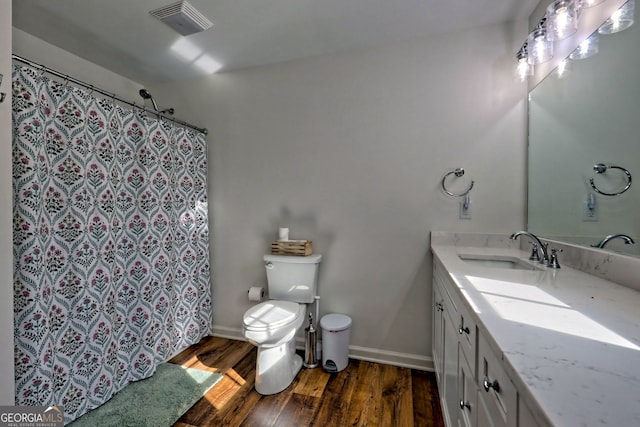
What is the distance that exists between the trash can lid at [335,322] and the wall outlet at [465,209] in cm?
108

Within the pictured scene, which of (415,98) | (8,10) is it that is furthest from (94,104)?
(415,98)

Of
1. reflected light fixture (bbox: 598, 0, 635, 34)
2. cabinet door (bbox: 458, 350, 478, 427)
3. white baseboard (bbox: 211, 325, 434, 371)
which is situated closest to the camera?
cabinet door (bbox: 458, 350, 478, 427)

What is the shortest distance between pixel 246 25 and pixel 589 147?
2.03 m

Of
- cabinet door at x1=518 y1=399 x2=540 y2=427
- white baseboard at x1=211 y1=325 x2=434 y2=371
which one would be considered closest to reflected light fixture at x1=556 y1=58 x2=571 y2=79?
cabinet door at x1=518 y1=399 x2=540 y2=427

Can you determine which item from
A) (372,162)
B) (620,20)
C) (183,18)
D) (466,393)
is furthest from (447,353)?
(183,18)

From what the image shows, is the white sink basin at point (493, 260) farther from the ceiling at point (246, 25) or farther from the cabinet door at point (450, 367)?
the ceiling at point (246, 25)

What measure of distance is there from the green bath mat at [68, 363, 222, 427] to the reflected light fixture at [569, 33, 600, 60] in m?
2.69

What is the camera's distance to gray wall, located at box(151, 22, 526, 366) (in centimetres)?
176

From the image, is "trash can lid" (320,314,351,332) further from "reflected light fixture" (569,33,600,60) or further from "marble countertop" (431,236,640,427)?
"reflected light fixture" (569,33,600,60)

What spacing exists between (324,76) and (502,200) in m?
1.54

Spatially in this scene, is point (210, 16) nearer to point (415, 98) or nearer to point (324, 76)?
point (324, 76)

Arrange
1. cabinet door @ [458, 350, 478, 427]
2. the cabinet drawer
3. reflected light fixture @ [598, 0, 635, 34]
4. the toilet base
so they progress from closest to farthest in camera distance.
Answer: the cabinet drawer → cabinet door @ [458, 350, 478, 427] → reflected light fixture @ [598, 0, 635, 34] → the toilet base

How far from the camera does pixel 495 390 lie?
0.64 m

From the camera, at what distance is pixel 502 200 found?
175 cm
